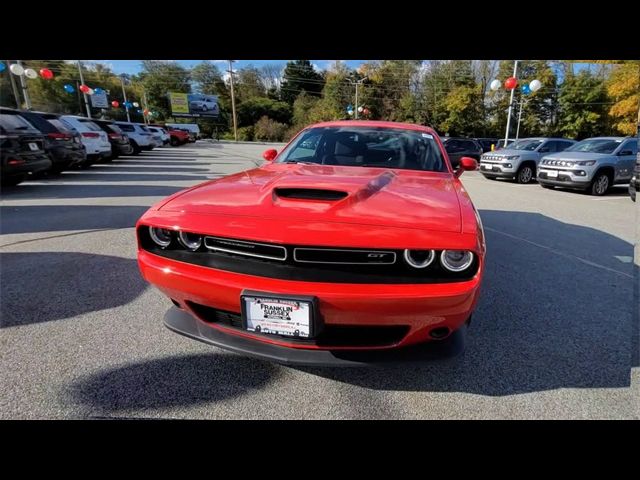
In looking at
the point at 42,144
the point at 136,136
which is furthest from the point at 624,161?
the point at 136,136

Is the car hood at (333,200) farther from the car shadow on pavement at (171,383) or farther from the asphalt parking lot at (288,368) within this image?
the car shadow on pavement at (171,383)

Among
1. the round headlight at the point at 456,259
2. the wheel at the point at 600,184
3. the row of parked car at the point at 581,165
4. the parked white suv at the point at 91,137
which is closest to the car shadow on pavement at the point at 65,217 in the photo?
the round headlight at the point at 456,259

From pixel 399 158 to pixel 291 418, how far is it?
2177 millimetres

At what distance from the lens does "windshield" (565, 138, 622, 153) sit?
358 inches

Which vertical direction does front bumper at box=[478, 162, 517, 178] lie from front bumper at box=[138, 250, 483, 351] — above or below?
below

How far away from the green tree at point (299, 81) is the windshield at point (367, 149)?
62121 millimetres

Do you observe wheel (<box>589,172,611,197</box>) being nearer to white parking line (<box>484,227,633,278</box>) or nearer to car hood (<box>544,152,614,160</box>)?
car hood (<box>544,152,614,160</box>)

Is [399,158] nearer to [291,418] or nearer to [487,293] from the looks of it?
[487,293]

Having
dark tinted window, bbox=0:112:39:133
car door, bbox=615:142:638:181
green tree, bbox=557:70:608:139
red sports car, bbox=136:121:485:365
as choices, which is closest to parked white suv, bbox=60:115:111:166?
dark tinted window, bbox=0:112:39:133

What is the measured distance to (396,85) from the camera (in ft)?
158

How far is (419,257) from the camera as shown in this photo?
1.55 metres

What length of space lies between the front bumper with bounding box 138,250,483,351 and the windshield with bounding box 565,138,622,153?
10.7 metres

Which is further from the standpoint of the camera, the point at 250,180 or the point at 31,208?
the point at 31,208
